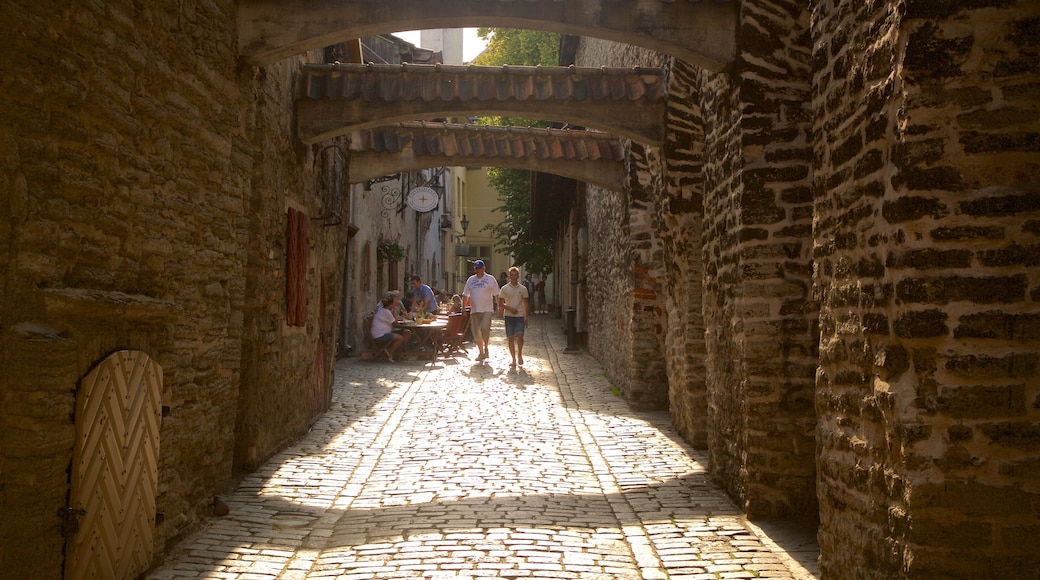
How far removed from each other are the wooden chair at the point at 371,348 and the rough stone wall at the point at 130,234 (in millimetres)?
8194

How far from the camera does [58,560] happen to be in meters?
3.56

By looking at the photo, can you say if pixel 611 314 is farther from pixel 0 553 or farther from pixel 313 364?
pixel 0 553

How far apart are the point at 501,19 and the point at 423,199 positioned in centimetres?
1298

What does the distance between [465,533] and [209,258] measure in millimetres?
2244

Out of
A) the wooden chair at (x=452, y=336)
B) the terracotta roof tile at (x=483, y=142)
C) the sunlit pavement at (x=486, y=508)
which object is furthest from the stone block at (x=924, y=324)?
the wooden chair at (x=452, y=336)

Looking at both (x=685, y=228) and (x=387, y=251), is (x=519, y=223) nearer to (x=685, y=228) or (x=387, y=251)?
(x=387, y=251)

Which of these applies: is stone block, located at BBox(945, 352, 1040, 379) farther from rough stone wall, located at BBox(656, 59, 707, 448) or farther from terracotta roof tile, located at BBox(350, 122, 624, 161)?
terracotta roof tile, located at BBox(350, 122, 624, 161)

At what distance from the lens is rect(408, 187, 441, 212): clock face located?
18.7m

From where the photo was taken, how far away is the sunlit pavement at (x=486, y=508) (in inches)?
177

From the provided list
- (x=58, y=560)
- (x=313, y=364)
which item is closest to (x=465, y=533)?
(x=58, y=560)

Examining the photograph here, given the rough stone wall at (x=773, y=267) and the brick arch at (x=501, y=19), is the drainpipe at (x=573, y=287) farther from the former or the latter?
the rough stone wall at (x=773, y=267)

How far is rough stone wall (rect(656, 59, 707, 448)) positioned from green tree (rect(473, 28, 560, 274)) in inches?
650

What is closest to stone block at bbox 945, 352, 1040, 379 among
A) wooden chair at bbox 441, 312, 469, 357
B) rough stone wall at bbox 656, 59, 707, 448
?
rough stone wall at bbox 656, 59, 707, 448

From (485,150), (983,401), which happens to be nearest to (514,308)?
(485,150)
